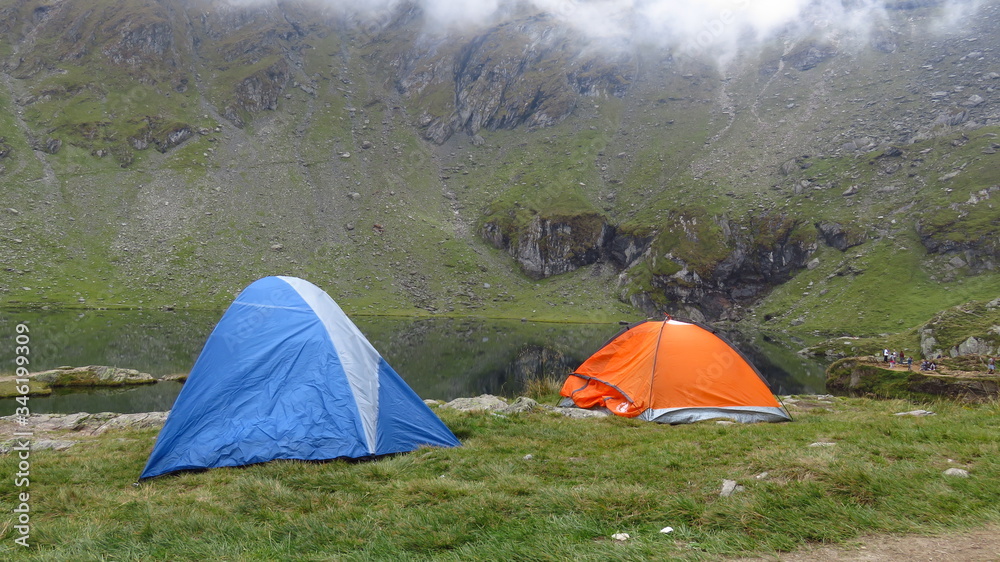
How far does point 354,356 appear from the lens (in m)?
10.1

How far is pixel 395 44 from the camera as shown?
568ft

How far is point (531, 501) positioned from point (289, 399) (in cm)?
579

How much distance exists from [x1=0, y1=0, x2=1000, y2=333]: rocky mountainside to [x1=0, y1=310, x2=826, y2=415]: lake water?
20577 millimetres

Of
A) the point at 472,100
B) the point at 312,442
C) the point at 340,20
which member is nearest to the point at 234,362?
the point at 312,442

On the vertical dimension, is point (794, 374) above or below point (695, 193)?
below

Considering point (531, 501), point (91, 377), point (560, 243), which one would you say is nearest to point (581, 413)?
point (531, 501)

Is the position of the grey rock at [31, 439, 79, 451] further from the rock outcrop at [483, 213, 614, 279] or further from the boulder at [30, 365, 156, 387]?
the rock outcrop at [483, 213, 614, 279]

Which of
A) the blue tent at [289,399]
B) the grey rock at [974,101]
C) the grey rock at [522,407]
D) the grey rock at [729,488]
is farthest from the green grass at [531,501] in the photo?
the grey rock at [974,101]

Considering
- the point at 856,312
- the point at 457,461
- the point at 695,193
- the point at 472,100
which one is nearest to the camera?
the point at 457,461

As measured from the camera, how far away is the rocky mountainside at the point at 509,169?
81688 millimetres

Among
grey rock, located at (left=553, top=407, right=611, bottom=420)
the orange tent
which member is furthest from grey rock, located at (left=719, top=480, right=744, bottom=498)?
the orange tent

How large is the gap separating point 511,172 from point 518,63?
51137 mm

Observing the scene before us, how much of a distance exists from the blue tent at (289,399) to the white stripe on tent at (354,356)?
2 cm

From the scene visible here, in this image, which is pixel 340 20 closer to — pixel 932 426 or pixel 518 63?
pixel 518 63
